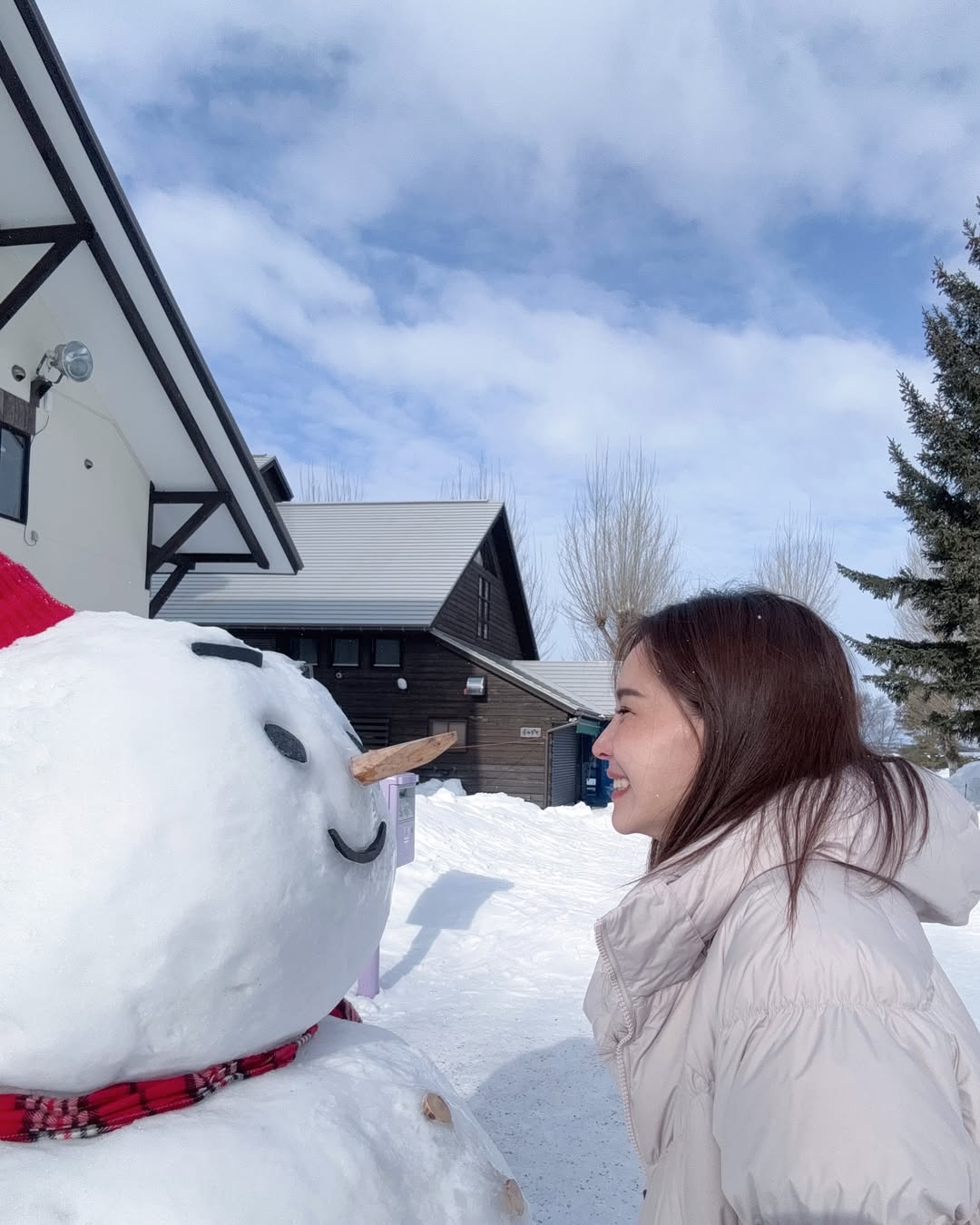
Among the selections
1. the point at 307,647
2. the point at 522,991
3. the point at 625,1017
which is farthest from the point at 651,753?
the point at 307,647

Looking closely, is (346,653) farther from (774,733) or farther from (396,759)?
(774,733)

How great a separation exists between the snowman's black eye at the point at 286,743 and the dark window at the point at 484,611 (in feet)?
61.0

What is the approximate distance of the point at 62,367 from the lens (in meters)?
6.43

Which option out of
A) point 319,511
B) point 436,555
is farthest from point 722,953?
point 319,511

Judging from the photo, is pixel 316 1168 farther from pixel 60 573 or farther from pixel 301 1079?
pixel 60 573

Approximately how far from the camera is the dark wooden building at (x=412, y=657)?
676 inches

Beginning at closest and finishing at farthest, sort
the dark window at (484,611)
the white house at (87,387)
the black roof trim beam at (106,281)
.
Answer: the black roof trim beam at (106,281)
the white house at (87,387)
the dark window at (484,611)

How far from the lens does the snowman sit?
1.25 m

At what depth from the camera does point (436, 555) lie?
62.4 ft

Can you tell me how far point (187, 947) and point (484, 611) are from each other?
1932 centimetres

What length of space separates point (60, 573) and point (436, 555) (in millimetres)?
12257

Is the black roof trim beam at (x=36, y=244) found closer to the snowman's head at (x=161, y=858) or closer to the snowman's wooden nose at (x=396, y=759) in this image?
the snowman's head at (x=161, y=858)

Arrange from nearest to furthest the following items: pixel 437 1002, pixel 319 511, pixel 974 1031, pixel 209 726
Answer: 1. pixel 974 1031
2. pixel 209 726
3. pixel 437 1002
4. pixel 319 511

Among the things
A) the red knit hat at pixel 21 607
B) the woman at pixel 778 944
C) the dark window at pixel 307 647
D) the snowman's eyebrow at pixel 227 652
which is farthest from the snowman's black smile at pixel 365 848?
the dark window at pixel 307 647
